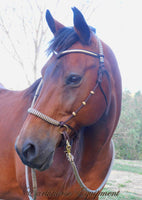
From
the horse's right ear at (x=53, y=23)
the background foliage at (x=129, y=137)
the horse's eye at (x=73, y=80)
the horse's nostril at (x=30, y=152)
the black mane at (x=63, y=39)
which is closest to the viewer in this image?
the horse's nostril at (x=30, y=152)

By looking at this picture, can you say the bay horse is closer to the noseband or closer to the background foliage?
the noseband

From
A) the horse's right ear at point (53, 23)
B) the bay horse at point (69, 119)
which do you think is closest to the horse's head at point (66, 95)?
the bay horse at point (69, 119)

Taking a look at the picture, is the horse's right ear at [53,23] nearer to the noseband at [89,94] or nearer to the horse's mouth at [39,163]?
the noseband at [89,94]

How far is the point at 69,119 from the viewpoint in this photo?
1815 mm

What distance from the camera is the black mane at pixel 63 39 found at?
1984 millimetres

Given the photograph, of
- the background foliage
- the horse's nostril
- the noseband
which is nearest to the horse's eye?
the noseband

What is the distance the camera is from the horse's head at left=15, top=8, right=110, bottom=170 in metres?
1.69

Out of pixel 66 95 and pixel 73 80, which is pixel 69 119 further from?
pixel 73 80

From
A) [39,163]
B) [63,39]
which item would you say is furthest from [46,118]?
[63,39]

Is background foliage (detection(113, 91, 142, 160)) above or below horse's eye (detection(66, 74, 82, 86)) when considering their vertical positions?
below

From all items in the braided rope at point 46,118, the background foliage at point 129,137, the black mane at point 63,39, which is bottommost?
the background foliage at point 129,137

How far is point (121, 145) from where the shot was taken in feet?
54.4

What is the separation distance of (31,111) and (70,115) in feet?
1.07

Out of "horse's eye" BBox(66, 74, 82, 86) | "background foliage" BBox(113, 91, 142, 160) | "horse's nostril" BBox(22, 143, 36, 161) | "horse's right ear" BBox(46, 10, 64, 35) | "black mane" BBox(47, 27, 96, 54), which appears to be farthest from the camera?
"background foliage" BBox(113, 91, 142, 160)
